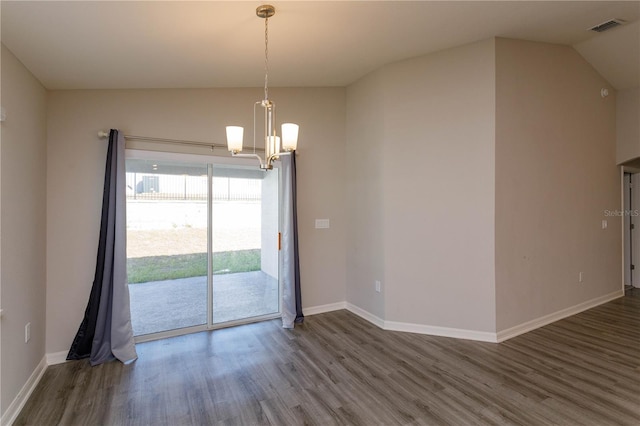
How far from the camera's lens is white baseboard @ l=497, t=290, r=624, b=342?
11.4 feet

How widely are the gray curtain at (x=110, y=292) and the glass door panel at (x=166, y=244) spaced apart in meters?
0.30

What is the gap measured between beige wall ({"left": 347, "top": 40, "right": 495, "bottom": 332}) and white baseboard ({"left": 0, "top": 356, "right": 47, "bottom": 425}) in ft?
11.0

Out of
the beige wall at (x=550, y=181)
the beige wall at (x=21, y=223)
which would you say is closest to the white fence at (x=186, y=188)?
the beige wall at (x=21, y=223)

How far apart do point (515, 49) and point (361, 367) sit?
12.4 ft

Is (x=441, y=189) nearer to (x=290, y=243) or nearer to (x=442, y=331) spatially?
(x=442, y=331)

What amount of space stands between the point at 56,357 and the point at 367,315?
3342 mm

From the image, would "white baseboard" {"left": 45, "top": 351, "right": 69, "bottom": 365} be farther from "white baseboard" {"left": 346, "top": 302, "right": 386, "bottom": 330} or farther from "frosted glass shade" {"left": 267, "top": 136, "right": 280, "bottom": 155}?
"white baseboard" {"left": 346, "top": 302, "right": 386, "bottom": 330}

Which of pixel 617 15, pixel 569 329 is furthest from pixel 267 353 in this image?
pixel 617 15

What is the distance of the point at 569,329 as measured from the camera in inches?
146

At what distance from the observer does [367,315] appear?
411cm

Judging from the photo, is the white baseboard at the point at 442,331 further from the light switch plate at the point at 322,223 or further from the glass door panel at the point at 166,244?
the glass door panel at the point at 166,244

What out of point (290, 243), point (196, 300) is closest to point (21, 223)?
point (196, 300)

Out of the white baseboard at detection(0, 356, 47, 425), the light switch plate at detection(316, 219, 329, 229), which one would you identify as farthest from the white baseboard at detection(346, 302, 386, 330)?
the white baseboard at detection(0, 356, 47, 425)

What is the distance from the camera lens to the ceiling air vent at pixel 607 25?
10.9ft
